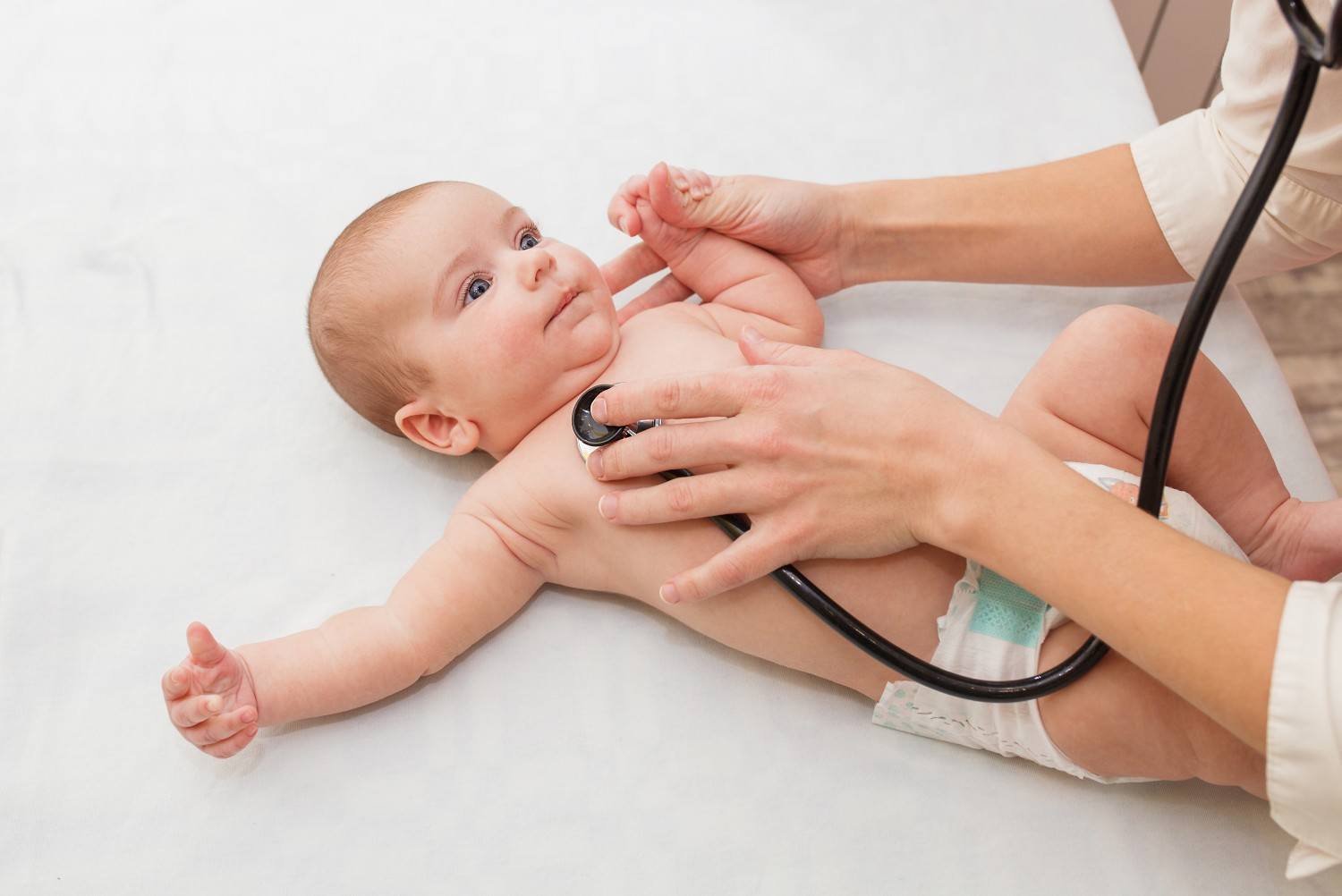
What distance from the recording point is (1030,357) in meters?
1.39

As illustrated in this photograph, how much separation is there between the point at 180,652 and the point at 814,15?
1.32 metres

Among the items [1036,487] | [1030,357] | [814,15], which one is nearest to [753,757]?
[1036,487]

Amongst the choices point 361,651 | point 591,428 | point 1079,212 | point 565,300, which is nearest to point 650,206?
point 565,300

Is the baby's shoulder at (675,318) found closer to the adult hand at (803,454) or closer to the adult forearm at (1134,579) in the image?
the adult hand at (803,454)

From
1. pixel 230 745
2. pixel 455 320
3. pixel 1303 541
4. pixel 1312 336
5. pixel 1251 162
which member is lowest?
pixel 1312 336

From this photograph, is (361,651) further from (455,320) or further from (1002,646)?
(1002,646)

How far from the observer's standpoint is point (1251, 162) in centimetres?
121

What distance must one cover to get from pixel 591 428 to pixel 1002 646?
1.51ft

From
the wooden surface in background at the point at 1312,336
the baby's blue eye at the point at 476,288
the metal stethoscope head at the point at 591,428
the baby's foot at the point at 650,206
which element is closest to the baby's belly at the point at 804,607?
the metal stethoscope head at the point at 591,428

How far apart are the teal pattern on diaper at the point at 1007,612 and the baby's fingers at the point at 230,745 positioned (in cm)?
73

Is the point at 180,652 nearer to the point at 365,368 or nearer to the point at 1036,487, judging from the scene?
the point at 365,368

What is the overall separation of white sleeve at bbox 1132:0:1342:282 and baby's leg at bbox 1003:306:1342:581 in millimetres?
195

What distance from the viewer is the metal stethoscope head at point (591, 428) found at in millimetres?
1082

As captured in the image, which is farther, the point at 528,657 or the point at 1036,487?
the point at 528,657
